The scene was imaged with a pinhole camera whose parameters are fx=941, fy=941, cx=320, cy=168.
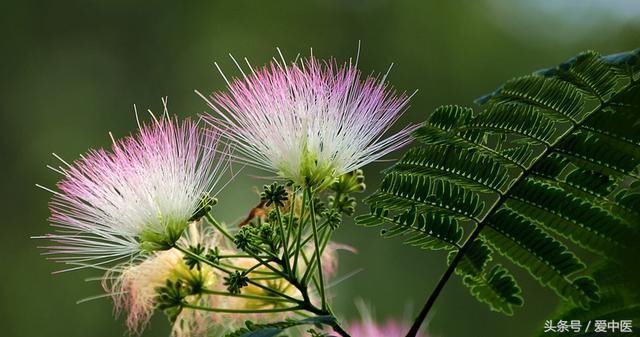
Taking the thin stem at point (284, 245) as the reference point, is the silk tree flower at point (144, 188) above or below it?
above

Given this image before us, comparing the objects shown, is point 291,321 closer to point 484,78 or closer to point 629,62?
point 629,62

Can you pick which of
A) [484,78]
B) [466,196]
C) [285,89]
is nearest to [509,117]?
[466,196]

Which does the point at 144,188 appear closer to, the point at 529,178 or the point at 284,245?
the point at 284,245

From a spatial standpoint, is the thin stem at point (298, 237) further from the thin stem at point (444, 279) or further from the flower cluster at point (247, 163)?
the thin stem at point (444, 279)

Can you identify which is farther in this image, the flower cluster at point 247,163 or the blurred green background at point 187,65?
the blurred green background at point 187,65

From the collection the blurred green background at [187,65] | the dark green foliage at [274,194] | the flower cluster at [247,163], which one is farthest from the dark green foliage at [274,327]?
the blurred green background at [187,65]

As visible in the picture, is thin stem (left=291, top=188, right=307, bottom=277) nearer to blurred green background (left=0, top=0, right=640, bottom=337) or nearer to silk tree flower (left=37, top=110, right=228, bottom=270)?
silk tree flower (left=37, top=110, right=228, bottom=270)

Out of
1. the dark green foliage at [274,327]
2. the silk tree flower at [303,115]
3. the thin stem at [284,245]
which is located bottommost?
the dark green foliage at [274,327]

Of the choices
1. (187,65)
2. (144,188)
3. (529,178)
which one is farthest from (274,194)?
(187,65)
